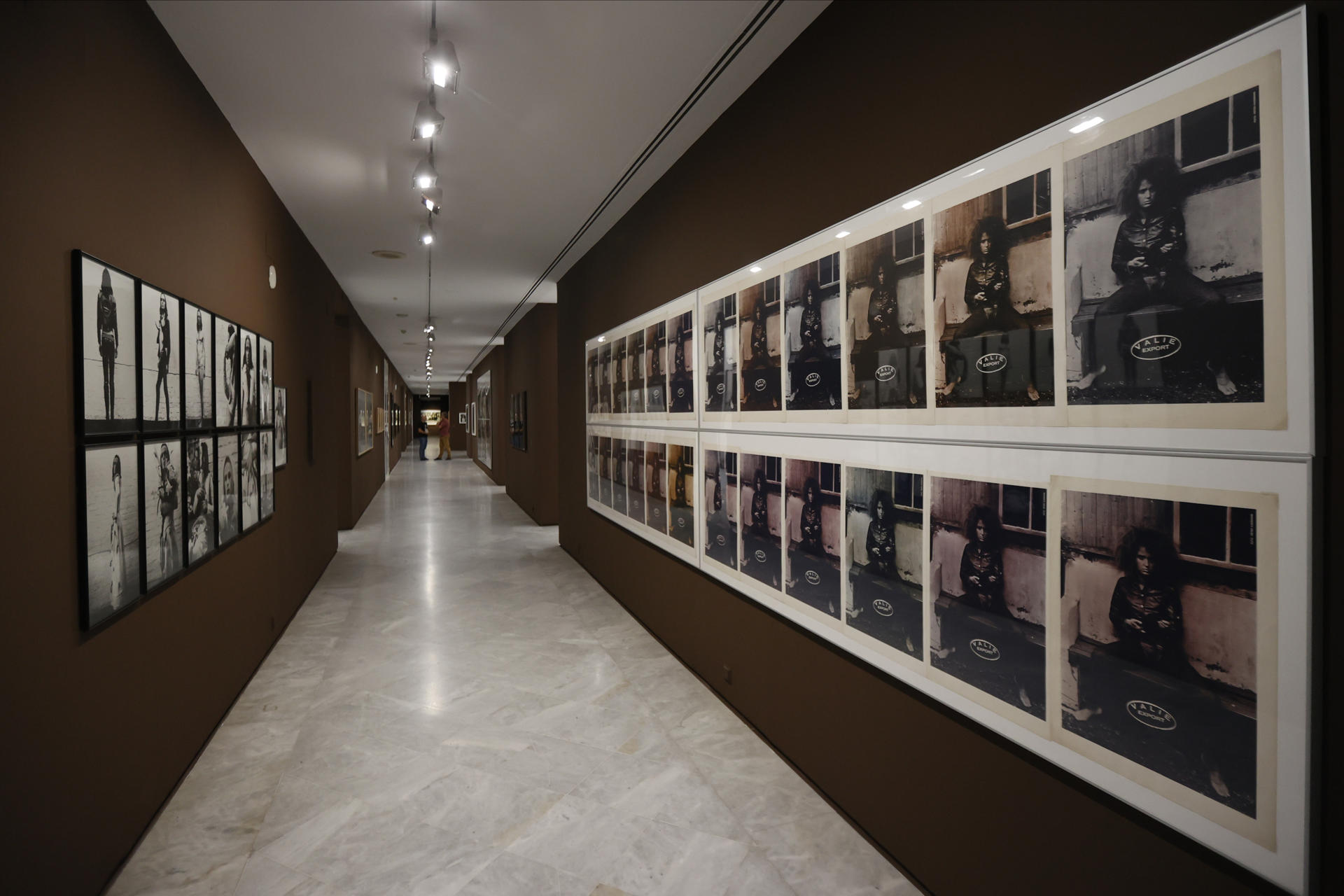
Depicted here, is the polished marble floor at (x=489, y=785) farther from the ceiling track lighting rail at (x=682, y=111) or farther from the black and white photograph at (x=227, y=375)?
the ceiling track lighting rail at (x=682, y=111)

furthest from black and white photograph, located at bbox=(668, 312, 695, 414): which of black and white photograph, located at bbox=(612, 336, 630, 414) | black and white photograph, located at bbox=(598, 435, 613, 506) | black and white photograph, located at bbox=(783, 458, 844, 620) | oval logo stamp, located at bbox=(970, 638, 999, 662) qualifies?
oval logo stamp, located at bbox=(970, 638, 999, 662)

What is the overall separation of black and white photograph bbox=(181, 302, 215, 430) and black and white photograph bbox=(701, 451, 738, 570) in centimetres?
263

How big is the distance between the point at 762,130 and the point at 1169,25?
204 centimetres

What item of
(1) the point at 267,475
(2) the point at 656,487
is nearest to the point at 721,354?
(2) the point at 656,487

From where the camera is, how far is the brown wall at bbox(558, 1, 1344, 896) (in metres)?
1.59

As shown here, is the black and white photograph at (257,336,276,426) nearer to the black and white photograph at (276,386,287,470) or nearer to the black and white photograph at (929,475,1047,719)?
the black and white photograph at (276,386,287,470)

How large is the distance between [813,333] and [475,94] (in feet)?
7.29

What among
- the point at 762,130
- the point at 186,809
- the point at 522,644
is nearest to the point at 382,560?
the point at 522,644

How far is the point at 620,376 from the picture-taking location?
5.75m

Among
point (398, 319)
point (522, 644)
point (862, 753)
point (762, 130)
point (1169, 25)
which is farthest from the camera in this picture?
point (398, 319)

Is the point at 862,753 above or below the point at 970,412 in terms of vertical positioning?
below

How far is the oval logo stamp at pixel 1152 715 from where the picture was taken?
1489mm

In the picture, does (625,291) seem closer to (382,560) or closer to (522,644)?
(522,644)

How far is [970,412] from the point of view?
2023mm
